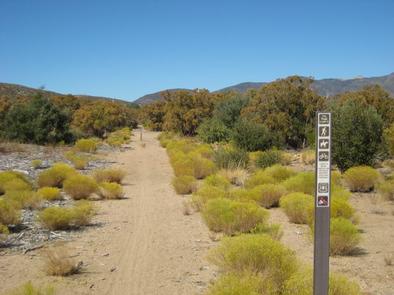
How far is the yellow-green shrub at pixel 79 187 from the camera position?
59.0 ft

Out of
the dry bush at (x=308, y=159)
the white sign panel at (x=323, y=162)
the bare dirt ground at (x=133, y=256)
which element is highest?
the white sign panel at (x=323, y=162)

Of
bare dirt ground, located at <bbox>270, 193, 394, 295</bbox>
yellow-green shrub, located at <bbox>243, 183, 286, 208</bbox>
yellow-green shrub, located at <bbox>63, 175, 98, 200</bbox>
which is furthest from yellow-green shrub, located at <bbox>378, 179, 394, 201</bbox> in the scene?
yellow-green shrub, located at <bbox>63, 175, 98, 200</bbox>

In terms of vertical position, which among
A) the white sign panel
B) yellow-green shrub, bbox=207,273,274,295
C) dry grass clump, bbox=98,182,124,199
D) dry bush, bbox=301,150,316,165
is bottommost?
dry grass clump, bbox=98,182,124,199

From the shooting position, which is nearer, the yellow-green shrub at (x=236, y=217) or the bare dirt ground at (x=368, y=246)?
the bare dirt ground at (x=368, y=246)

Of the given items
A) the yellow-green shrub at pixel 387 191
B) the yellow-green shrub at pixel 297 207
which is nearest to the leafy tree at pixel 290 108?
the yellow-green shrub at pixel 387 191

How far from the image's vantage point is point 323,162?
518 centimetres

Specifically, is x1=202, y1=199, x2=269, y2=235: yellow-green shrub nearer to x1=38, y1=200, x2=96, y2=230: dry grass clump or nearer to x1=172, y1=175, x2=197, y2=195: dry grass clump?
x1=38, y1=200, x2=96, y2=230: dry grass clump

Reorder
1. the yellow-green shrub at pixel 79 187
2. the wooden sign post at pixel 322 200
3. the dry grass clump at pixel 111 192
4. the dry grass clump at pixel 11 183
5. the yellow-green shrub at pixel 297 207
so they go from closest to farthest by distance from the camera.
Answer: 1. the wooden sign post at pixel 322 200
2. the yellow-green shrub at pixel 297 207
3. the dry grass clump at pixel 11 183
4. the yellow-green shrub at pixel 79 187
5. the dry grass clump at pixel 111 192

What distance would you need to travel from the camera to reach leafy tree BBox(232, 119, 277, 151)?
31203mm

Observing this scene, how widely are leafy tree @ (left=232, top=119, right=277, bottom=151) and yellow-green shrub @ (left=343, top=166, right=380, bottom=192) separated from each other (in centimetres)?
1212

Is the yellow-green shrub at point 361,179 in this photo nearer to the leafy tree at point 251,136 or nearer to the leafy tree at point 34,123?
the leafy tree at point 251,136

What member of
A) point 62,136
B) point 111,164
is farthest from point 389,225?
point 62,136

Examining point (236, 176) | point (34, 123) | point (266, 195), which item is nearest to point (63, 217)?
point (266, 195)

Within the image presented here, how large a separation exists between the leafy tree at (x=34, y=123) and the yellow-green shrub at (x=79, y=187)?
Result: 2687cm
